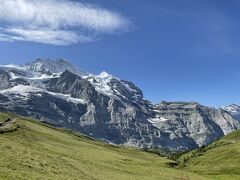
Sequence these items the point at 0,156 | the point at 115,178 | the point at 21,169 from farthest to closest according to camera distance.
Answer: the point at 115,178, the point at 0,156, the point at 21,169

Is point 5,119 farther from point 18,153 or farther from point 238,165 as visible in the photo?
point 18,153

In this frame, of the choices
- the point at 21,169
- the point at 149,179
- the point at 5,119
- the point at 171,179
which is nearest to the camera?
the point at 21,169

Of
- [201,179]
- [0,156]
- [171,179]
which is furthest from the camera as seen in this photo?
[201,179]

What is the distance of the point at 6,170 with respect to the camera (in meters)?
46.9

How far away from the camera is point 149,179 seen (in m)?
79.1

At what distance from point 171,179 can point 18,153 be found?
123 feet

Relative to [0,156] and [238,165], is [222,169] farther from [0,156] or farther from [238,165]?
[0,156]

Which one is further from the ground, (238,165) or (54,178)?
(238,165)

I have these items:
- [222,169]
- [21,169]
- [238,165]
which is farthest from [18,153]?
[238,165]

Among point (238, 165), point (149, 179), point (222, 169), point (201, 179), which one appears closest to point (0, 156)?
point (149, 179)

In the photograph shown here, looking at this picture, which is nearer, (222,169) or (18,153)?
(18,153)

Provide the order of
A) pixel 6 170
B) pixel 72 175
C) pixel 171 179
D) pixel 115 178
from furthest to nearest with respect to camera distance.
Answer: pixel 171 179 < pixel 115 178 < pixel 72 175 < pixel 6 170

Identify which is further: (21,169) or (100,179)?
(100,179)

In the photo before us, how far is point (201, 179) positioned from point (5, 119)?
11390 centimetres
